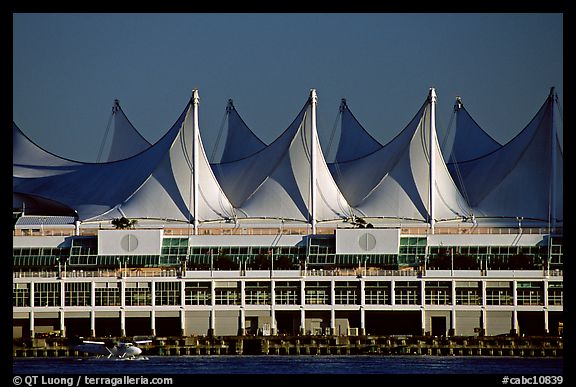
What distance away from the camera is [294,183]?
85.4m

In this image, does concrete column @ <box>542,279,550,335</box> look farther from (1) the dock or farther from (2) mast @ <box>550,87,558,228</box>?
(2) mast @ <box>550,87,558,228</box>

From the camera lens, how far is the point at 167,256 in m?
80.8

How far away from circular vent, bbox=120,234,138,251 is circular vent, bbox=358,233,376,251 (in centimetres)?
1110

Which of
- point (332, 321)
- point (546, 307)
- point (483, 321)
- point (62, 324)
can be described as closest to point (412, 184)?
point (483, 321)

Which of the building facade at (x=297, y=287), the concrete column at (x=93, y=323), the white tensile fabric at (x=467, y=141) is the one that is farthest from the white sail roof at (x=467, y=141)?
the concrete column at (x=93, y=323)

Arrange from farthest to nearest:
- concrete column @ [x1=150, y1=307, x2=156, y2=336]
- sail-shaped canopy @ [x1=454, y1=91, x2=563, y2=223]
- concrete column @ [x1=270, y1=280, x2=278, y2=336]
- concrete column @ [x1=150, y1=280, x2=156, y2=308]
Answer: sail-shaped canopy @ [x1=454, y1=91, x2=563, y2=223] → concrete column @ [x1=150, y1=280, x2=156, y2=308] → concrete column @ [x1=150, y1=307, x2=156, y2=336] → concrete column @ [x1=270, y1=280, x2=278, y2=336]

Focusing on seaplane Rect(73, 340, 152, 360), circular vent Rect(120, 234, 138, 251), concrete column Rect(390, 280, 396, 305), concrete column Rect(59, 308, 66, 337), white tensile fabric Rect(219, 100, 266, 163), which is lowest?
seaplane Rect(73, 340, 152, 360)

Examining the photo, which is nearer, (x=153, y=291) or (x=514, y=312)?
(x=514, y=312)

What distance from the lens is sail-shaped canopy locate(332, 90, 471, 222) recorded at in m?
85.7

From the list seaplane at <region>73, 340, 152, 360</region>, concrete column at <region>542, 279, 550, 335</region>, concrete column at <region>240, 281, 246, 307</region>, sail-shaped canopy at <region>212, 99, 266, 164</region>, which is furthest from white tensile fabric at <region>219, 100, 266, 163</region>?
seaplane at <region>73, 340, 152, 360</region>

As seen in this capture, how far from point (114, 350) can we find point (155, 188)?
62.5 feet

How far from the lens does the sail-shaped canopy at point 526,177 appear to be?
8475cm

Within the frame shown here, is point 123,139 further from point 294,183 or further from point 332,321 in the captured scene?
point 332,321

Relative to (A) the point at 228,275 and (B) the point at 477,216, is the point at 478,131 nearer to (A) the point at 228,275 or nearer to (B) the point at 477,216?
(B) the point at 477,216
